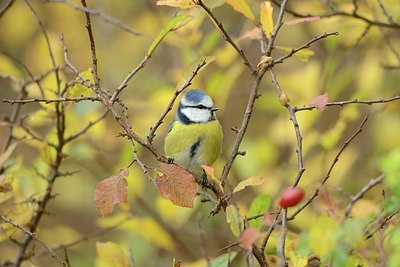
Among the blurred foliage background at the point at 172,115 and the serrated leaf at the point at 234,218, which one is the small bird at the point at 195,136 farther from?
the serrated leaf at the point at 234,218

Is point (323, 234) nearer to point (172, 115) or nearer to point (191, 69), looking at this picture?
point (191, 69)

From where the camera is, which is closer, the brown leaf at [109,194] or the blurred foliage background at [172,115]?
the brown leaf at [109,194]

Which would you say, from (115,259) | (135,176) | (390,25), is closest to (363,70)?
(390,25)

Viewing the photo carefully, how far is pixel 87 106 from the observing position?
294cm

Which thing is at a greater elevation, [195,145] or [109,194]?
[195,145]

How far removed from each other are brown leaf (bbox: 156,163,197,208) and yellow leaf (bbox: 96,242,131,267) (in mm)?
378

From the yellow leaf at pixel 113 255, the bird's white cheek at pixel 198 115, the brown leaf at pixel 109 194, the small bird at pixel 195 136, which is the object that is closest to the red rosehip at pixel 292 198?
the brown leaf at pixel 109 194

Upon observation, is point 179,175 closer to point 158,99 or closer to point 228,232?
point 158,99

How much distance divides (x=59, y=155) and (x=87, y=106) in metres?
0.53

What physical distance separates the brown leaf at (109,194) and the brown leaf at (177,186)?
0.09 meters

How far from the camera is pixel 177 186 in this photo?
5.62 ft

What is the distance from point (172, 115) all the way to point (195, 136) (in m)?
0.99

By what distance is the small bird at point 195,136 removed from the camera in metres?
3.00

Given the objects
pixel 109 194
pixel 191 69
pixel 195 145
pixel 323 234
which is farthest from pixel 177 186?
pixel 195 145
